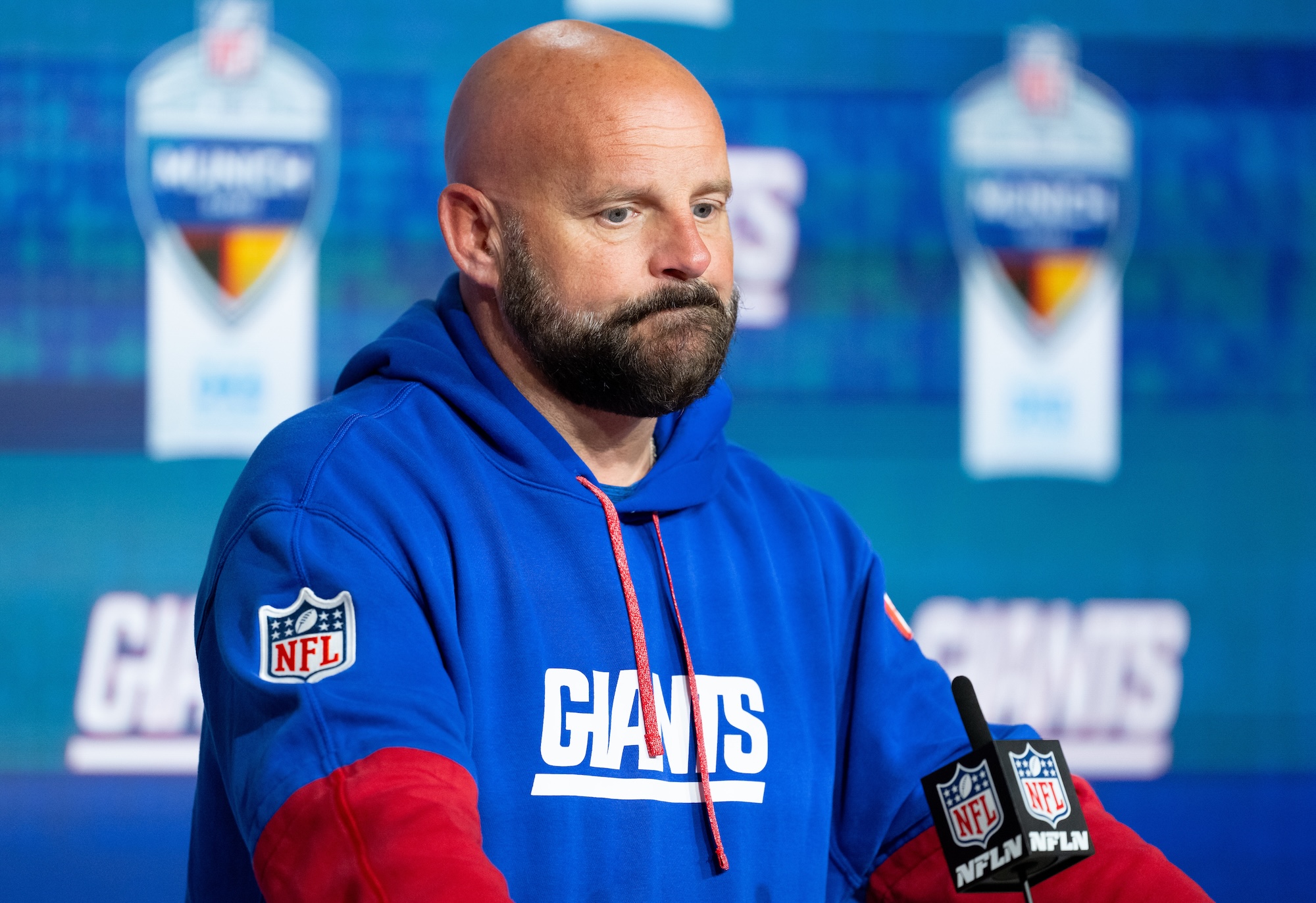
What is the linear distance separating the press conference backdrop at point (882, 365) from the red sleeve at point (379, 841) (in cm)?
124

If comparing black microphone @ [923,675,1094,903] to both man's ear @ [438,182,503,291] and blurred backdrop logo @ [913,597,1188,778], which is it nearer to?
man's ear @ [438,182,503,291]

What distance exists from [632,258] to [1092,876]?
513mm

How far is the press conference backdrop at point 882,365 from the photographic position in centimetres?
186

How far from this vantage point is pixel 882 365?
2043 mm

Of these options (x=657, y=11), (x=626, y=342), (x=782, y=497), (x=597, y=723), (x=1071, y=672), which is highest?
(x=657, y=11)

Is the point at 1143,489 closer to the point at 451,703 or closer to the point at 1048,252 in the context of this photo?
the point at 1048,252

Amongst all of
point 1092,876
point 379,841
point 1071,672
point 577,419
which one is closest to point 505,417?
point 577,419

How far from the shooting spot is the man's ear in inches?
40.4

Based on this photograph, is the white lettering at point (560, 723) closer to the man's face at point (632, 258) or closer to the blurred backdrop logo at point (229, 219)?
the man's face at point (632, 258)

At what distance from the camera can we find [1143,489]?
6.88 feet

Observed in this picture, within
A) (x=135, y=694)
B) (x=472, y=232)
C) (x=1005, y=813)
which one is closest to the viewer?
(x=1005, y=813)

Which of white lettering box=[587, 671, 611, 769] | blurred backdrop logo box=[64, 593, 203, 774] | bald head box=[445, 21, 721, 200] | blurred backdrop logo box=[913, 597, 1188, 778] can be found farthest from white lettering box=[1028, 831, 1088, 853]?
blurred backdrop logo box=[64, 593, 203, 774]

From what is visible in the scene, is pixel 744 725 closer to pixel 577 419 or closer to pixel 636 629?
pixel 636 629

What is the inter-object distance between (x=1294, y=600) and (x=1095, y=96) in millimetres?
824
